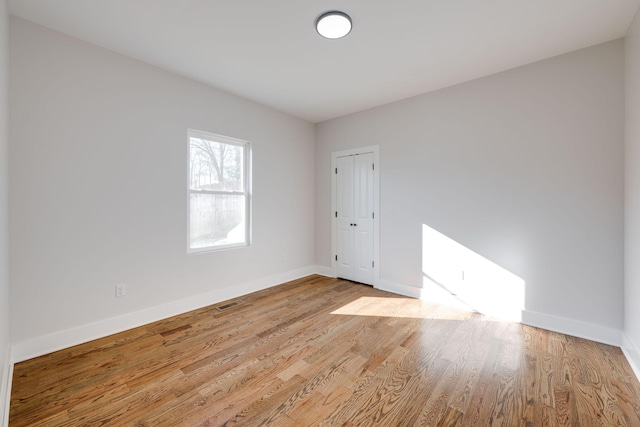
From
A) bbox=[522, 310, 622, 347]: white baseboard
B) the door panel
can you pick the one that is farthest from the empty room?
the door panel

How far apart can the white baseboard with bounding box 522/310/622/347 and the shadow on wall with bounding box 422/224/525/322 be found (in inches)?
4.8

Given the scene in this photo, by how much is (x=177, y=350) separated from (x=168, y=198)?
1.62 m

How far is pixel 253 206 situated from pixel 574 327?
12.8 ft

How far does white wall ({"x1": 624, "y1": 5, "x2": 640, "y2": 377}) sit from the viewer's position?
6.81 ft

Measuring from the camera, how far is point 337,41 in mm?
2449

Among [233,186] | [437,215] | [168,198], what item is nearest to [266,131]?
[233,186]

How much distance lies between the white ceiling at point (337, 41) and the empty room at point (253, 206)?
2cm

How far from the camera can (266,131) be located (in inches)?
161

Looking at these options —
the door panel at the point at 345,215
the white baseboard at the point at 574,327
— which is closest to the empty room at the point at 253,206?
the white baseboard at the point at 574,327

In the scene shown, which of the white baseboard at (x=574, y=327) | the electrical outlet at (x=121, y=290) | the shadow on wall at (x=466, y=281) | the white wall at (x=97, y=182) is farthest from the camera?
the shadow on wall at (x=466, y=281)

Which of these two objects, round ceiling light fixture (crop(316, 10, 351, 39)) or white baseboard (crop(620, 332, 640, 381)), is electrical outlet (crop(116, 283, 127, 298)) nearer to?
round ceiling light fixture (crop(316, 10, 351, 39))

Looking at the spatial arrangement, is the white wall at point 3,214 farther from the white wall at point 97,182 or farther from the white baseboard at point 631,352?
the white baseboard at point 631,352

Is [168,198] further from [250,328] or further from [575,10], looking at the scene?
[575,10]

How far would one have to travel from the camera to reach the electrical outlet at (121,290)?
105 inches
